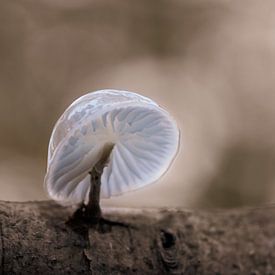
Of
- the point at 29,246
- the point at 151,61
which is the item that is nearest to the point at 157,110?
the point at 29,246

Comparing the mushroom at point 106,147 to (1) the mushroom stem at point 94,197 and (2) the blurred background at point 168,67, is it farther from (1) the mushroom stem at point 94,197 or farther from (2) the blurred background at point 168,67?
(2) the blurred background at point 168,67

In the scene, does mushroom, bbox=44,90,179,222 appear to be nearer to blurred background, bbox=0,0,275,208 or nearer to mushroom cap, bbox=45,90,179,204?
mushroom cap, bbox=45,90,179,204

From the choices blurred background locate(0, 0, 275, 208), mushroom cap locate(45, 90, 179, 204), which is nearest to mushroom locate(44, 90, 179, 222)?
mushroom cap locate(45, 90, 179, 204)

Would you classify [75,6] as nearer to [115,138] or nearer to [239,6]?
[239,6]

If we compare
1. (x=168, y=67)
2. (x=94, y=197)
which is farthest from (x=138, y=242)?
(x=168, y=67)

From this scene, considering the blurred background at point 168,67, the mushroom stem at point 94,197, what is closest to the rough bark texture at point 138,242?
the mushroom stem at point 94,197
